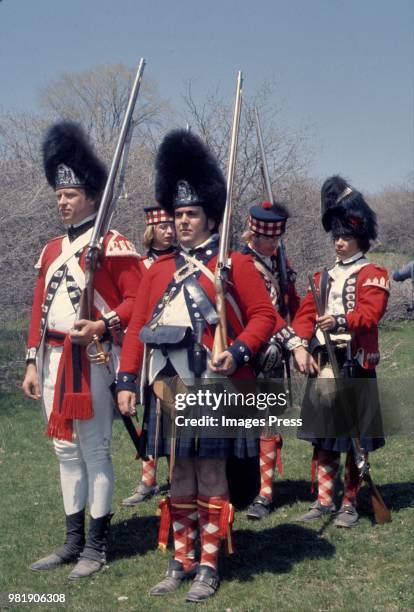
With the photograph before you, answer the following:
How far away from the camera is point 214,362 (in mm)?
4039

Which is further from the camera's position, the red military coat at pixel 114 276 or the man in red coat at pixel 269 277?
the man in red coat at pixel 269 277

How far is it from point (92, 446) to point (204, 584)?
101 cm

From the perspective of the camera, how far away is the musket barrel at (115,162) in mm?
4535

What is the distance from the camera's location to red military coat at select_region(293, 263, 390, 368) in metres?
5.08

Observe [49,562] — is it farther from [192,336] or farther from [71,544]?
[192,336]

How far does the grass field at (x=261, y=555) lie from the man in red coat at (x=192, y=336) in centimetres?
24

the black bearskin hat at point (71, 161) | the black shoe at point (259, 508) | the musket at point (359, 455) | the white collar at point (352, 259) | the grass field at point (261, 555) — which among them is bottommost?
the grass field at point (261, 555)

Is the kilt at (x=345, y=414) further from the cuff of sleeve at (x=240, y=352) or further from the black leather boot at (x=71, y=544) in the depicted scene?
the black leather boot at (x=71, y=544)

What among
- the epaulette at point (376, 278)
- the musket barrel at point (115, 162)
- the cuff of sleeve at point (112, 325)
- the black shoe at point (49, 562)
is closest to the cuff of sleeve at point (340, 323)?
the epaulette at point (376, 278)

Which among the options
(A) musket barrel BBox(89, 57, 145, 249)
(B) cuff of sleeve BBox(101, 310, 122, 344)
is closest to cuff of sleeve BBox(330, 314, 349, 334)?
(B) cuff of sleeve BBox(101, 310, 122, 344)

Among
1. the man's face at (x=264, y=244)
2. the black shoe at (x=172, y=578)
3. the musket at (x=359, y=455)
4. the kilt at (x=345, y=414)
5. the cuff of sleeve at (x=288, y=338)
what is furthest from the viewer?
the man's face at (x=264, y=244)

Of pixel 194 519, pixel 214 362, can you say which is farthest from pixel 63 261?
pixel 194 519

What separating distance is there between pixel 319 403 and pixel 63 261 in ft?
6.42

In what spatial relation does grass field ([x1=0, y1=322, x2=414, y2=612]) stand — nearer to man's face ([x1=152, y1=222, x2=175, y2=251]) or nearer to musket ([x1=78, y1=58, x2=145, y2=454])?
musket ([x1=78, y1=58, x2=145, y2=454])
